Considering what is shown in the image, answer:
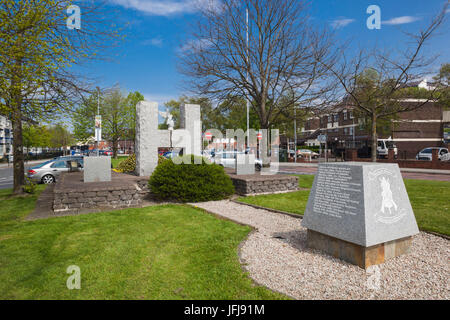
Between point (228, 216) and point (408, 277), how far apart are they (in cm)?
440

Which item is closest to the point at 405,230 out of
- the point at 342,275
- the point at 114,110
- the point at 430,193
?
the point at 342,275

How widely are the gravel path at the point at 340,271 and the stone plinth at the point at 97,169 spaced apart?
6737 mm

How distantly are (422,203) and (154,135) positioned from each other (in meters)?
10.00

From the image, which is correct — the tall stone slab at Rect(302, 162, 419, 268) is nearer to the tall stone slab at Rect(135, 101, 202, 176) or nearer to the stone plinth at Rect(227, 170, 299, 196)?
the stone plinth at Rect(227, 170, 299, 196)

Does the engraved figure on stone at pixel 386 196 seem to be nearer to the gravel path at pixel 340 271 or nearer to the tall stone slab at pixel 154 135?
the gravel path at pixel 340 271

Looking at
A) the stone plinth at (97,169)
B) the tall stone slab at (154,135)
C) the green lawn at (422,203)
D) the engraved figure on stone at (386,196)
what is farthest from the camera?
the tall stone slab at (154,135)

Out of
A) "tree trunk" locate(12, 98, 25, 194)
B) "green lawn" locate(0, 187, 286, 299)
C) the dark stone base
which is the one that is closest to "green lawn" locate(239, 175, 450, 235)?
the dark stone base

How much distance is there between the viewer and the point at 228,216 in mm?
7562

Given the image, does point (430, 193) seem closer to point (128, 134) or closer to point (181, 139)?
point (181, 139)

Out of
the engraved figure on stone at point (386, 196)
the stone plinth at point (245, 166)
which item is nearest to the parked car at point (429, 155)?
the stone plinth at point (245, 166)

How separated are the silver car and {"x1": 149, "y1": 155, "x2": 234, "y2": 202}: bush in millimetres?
8743

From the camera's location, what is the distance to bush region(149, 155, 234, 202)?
9.47 metres

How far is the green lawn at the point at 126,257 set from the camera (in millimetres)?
3531

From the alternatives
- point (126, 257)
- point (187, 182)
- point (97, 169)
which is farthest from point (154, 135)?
point (126, 257)
